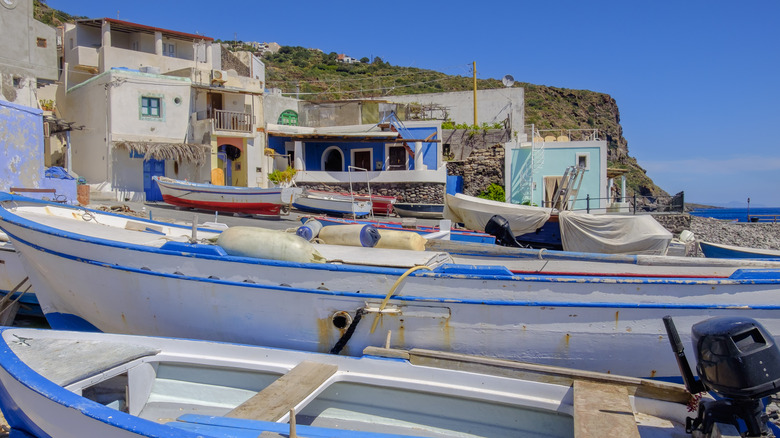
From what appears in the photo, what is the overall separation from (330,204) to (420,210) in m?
3.88

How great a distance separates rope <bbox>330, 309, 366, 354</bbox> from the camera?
17.3ft

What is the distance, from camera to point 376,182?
24.3m

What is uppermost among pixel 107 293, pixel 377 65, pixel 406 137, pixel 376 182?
pixel 377 65

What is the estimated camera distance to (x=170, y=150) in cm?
2073

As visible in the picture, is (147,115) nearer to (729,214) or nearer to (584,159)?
(584,159)

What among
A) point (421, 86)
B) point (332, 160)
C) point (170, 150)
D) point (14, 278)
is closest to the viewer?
point (14, 278)

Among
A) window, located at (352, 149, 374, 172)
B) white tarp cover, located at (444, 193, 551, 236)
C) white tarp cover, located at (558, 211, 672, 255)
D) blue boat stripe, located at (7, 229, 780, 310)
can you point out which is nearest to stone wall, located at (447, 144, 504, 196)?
window, located at (352, 149, 374, 172)

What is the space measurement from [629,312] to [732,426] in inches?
71.2

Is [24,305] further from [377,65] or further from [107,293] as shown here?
[377,65]

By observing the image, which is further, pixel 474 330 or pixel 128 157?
pixel 128 157

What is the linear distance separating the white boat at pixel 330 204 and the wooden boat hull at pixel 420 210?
225cm

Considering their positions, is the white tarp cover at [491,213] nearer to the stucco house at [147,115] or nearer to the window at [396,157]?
the window at [396,157]

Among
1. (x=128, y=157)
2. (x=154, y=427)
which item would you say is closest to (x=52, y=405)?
(x=154, y=427)

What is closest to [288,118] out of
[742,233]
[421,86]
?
[742,233]
